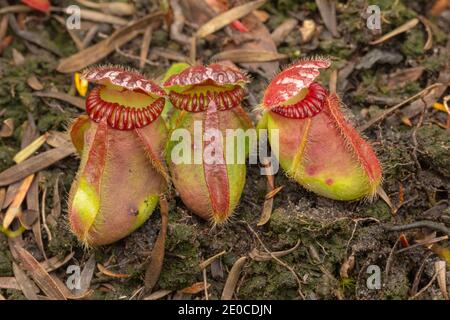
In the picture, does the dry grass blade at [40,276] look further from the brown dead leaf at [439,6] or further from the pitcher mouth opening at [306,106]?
the brown dead leaf at [439,6]

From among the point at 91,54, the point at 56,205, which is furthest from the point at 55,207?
the point at 91,54

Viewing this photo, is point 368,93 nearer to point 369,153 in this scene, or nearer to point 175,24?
point 369,153

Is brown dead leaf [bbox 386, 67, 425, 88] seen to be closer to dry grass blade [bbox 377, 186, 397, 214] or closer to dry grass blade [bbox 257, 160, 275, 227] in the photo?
dry grass blade [bbox 377, 186, 397, 214]

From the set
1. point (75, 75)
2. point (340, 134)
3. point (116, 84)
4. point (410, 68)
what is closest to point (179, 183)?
point (116, 84)

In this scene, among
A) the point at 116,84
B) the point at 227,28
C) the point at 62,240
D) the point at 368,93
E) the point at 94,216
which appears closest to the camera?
the point at 116,84

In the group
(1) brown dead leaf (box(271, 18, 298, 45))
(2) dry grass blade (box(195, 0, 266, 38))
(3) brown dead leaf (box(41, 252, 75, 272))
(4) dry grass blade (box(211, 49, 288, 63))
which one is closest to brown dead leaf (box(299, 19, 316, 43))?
(1) brown dead leaf (box(271, 18, 298, 45))

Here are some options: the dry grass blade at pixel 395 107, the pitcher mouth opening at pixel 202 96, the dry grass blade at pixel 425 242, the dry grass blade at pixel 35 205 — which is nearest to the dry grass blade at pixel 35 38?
the dry grass blade at pixel 35 205
